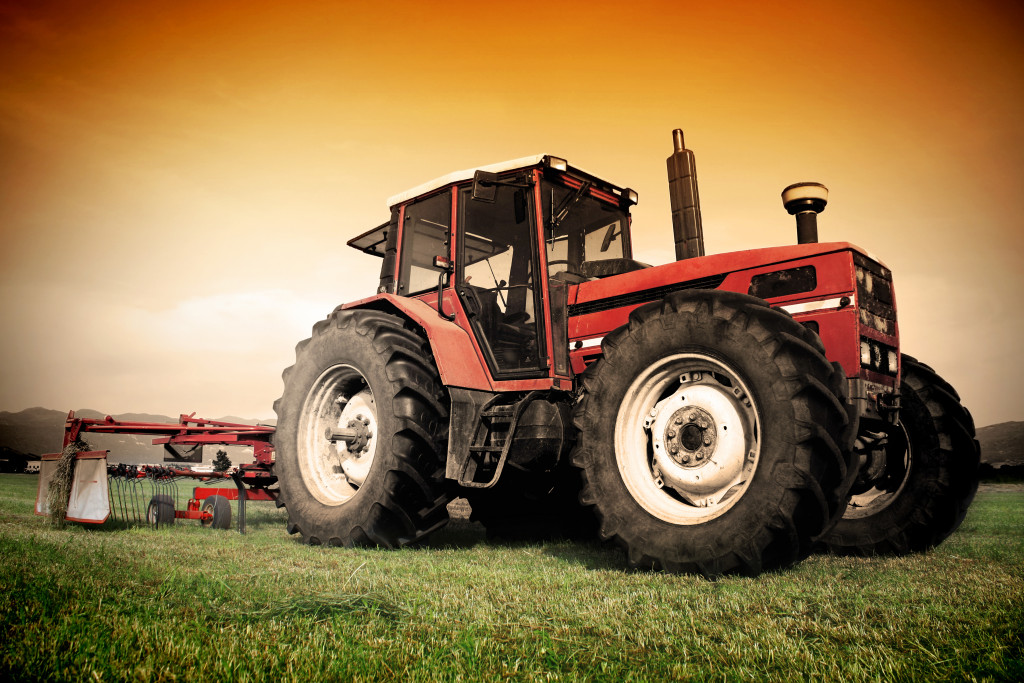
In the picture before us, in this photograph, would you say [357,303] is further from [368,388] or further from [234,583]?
[234,583]

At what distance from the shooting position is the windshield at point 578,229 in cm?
521

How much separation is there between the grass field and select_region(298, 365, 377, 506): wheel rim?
129cm

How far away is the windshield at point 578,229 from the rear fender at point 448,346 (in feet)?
2.84

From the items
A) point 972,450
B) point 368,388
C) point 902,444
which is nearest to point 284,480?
point 368,388

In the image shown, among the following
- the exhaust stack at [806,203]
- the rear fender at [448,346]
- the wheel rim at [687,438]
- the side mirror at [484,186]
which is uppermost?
the side mirror at [484,186]

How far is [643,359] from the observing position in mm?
4016

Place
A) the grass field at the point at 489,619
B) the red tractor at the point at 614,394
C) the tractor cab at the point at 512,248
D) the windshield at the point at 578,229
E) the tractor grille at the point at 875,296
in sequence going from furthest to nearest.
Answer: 1. the windshield at the point at 578,229
2. the tractor cab at the point at 512,248
3. the tractor grille at the point at 875,296
4. the red tractor at the point at 614,394
5. the grass field at the point at 489,619

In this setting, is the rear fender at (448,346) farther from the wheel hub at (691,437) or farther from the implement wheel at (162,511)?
the implement wheel at (162,511)

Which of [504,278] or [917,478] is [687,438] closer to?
[917,478]

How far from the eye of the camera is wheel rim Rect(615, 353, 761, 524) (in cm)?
367

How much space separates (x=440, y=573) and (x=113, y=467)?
6000mm

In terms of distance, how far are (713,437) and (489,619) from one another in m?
1.77

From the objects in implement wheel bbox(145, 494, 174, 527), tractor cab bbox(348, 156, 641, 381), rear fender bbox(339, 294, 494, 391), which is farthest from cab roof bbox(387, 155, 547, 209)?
implement wheel bbox(145, 494, 174, 527)

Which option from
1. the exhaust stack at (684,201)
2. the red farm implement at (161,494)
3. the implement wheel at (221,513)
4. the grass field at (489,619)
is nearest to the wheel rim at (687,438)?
the grass field at (489,619)
